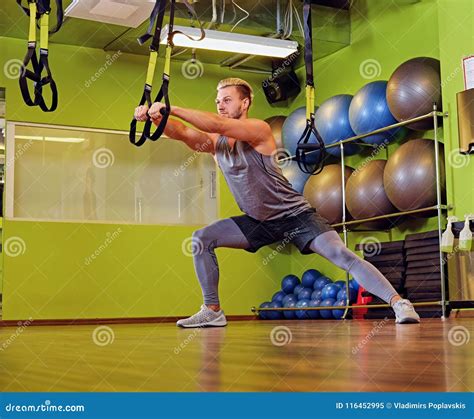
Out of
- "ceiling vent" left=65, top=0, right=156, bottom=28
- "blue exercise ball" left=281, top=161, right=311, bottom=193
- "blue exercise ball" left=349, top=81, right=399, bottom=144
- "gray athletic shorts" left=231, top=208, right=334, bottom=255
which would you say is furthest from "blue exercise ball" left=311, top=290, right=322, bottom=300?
"gray athletic shorts" left=231, top=208, right=334, bottom=255

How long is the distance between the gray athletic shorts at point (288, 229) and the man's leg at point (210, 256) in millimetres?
43

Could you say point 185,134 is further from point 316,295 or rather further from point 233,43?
point 316,295

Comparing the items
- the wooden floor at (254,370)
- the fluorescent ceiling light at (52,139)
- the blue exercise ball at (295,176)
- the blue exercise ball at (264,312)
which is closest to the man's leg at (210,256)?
the wooden floor at (254,370)

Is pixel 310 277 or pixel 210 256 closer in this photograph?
pixel 210 256

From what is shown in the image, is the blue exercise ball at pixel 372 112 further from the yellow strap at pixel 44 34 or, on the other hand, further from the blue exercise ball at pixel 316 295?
the yellow strap at pixel 44 34

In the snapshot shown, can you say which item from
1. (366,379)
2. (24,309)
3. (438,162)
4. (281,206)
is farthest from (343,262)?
(24,309)

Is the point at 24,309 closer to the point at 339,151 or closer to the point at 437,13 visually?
the point at 339,151

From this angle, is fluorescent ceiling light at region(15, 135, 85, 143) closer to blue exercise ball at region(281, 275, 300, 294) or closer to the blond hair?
blue exercise ball at region(281, 275, 300, 294)

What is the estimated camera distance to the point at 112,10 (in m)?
6.07

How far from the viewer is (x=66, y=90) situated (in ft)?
25.0

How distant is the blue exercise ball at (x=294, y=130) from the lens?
7.37 m

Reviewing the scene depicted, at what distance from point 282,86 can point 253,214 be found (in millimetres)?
4460

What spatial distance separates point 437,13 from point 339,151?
4.83 feet

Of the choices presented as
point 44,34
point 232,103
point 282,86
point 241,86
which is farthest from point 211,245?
point 282,86
